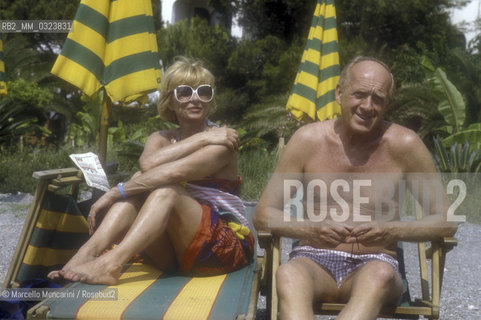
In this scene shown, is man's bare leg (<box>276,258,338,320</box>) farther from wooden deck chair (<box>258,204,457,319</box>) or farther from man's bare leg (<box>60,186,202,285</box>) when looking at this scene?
man's bare leg (<box>60,186,202,285</box>)

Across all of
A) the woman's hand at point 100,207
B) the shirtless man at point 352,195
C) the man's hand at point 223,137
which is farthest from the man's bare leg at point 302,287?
the woman's hand at point 100,207

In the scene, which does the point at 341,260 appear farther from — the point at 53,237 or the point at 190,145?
the point at 53,237

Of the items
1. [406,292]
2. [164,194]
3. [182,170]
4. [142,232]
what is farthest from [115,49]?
[406,292]

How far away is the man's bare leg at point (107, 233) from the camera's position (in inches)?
115

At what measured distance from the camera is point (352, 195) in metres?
3.05

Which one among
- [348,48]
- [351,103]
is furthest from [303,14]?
[351,103]

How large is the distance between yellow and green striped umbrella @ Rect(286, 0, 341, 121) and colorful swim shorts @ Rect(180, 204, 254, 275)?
390cm

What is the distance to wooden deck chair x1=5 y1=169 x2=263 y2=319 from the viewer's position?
255 cm

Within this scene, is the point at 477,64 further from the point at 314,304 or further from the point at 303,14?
the point at 314,304

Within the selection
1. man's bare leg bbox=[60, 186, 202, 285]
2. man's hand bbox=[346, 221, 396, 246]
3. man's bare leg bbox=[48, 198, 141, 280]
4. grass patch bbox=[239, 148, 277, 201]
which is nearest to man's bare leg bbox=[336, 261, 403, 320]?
man's hand bbox=[346, 221, 396, 246]

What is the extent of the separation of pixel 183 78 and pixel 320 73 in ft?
12.6

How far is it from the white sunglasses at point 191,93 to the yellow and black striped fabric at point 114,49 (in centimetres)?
82

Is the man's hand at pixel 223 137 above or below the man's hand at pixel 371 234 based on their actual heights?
above

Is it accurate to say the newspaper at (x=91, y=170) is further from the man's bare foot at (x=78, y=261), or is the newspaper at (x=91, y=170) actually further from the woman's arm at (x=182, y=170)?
the man's bare foot at (x=78, y=261)
